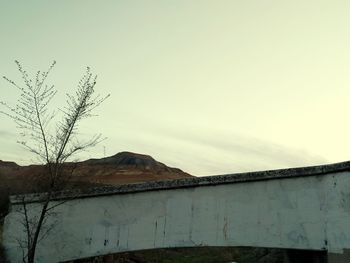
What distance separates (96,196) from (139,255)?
611 cm

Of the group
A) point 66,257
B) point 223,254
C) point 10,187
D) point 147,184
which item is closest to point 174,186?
point 147,184

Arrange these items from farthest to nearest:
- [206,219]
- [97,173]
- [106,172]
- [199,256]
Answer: [106,172]
[97,173]
[199,256]
[206,219]

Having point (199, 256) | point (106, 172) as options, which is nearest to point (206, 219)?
point (199, 256)

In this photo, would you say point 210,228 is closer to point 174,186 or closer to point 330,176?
point 174,186

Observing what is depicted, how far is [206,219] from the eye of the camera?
1122 cm

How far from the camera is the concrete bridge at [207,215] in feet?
32.7

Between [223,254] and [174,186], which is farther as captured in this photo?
[223,254]

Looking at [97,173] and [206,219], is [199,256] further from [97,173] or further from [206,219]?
[206,219]

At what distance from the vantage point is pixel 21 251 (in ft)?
42.6

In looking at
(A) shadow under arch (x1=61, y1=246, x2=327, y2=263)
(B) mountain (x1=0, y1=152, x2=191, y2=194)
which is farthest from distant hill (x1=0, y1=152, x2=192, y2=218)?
(A) shadow under arch (x1=61, y1=246, x2=327, y2=263)

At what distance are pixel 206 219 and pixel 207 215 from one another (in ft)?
0.32

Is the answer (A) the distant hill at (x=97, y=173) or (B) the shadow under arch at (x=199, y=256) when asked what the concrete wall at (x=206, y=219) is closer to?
(B) the shadow under arch at (x=199, y=256)

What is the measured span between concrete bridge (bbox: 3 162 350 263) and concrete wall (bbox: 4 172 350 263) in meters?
0.02

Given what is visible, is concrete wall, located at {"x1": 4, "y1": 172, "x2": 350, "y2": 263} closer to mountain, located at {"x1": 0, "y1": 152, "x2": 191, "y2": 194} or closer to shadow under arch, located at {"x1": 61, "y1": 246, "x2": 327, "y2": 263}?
shadow under arch, located at {"x1": 61, "y1": 246, "x2": 327, "y2": 263}
